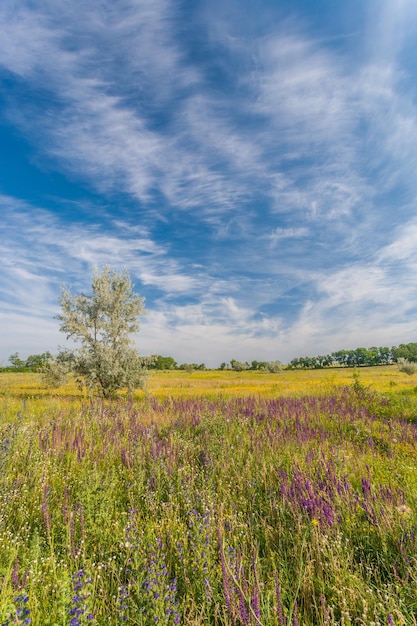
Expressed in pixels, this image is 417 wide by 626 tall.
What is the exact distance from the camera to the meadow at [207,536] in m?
2.23

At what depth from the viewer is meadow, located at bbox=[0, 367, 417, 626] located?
7.32 feet

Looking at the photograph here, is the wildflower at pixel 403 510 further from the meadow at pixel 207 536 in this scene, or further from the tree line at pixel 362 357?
the tree line at pixel 362 357

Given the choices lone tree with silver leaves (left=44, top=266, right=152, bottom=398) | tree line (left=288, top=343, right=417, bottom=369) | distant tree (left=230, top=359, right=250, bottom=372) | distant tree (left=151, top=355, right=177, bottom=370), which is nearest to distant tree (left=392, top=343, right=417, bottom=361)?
tree line (left=288, top=343, right=417, bottom=369)

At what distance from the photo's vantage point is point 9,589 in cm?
242

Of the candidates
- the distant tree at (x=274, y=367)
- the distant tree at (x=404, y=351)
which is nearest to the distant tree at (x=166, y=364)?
the distant tree at (x=274, y=367)

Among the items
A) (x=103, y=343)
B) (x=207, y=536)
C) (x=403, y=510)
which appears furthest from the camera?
(x=103, y=343)

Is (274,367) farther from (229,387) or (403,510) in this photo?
→ (403,510)

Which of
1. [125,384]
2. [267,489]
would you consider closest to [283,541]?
[267,489]


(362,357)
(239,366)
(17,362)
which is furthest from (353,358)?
(17,362)

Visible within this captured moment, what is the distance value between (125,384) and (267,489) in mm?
17013

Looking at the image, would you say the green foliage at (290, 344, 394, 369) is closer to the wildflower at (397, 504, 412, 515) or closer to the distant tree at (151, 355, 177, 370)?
the distant tree at (151, 355, 177, 370)

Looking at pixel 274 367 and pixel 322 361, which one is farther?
pixel 322 361

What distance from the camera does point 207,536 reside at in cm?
279

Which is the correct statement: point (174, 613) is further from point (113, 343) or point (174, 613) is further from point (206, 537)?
point (113, 343)
